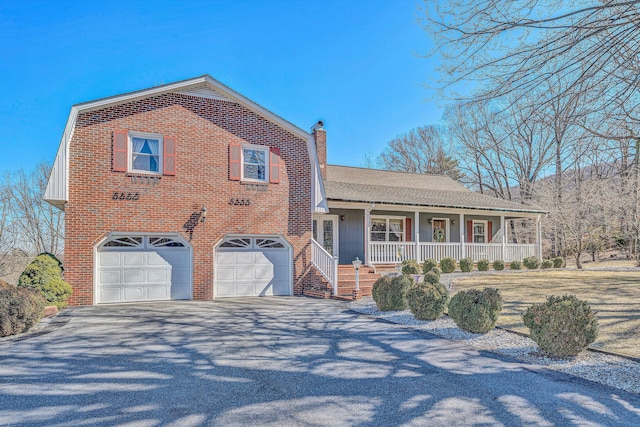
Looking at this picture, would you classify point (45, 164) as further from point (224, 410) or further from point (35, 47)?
point (224, 410)

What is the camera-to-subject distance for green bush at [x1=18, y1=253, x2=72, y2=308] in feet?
31.3

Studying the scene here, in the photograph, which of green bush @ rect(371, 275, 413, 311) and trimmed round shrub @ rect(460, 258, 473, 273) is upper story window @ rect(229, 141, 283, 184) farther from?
trimmed round shrub @ rect(460, 258, 473, 273)

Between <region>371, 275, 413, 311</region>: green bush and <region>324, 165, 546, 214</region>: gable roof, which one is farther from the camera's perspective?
<region>324, 165, 546, 214</region>: gable roof

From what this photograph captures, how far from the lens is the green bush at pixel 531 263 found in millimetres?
18359

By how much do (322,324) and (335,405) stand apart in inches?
168

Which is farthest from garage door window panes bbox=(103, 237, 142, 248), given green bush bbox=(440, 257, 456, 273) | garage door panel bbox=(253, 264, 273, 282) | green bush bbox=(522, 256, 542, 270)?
green bush bbox=(522, 256, 542, 270)

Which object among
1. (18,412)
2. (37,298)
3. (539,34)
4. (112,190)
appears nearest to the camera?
(18,412)

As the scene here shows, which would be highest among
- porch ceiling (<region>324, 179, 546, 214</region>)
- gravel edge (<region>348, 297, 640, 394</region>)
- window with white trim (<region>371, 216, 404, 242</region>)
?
porch ceiling (<region>324, 179, 546, 214</region>)

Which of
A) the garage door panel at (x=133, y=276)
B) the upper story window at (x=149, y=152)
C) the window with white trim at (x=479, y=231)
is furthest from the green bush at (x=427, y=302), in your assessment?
the window with white trim at (x=479, y=231)

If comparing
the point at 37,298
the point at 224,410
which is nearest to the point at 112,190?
the point at 37,298

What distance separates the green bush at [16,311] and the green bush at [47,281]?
181 cm

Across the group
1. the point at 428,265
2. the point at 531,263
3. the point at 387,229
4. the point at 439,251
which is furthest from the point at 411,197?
the point at 531,263

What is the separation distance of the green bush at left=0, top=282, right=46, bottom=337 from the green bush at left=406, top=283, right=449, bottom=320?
7.75 metres

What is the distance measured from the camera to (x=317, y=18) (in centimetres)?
1191
